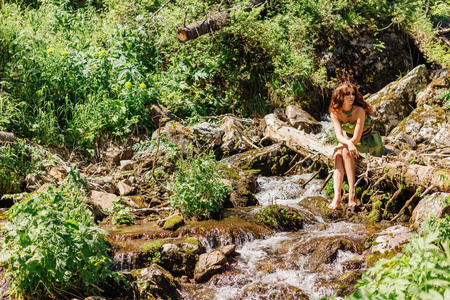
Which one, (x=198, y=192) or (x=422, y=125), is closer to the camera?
(x=198, y=192)

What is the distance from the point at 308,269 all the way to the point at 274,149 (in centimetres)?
396

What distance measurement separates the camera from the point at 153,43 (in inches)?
465

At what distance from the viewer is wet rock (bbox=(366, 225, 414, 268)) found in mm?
4723

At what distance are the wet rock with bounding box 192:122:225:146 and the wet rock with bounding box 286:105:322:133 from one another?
183 cm

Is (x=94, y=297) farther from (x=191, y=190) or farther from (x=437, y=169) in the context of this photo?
(x=437, y=169)

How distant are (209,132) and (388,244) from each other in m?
5.02

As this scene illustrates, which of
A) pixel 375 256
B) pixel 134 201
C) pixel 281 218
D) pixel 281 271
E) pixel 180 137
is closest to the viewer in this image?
pixel 375 256

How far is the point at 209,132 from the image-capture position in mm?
9148

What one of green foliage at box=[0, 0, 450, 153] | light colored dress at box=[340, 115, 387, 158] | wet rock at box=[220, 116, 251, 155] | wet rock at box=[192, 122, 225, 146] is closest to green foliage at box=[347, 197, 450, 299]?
light colored dress at box=[340, 115, 387, 158]

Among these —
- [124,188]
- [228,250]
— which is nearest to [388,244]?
[228,250]

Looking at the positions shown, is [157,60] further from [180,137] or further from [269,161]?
[269,161]

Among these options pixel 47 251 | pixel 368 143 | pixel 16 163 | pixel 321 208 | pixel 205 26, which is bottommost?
pixel 321 208

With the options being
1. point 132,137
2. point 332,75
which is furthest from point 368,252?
point 332,75

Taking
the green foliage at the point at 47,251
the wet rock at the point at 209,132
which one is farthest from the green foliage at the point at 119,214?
the wet rock at the point at 209,132
